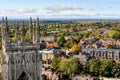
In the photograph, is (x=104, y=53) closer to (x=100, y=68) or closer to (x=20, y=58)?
(x=100, y=68)

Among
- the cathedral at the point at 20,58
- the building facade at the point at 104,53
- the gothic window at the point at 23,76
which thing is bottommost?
the building facade at the point at 104,53

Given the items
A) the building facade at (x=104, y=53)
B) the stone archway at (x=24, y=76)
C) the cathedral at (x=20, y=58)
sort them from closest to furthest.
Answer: the cathedral at (x=20, y=58) → the stone archway at (x=24, y=76) → the building facade at (x=104, y=53)

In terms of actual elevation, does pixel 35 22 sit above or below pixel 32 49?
above

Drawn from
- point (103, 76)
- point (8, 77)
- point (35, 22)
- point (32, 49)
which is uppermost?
point (35, 22)

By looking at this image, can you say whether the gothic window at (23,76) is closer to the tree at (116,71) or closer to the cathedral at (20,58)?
the cathedral at (20,58)

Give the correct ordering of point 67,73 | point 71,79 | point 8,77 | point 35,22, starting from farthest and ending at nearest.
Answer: point 67,73 → point 71,79 → point 35,22 → point 8,77

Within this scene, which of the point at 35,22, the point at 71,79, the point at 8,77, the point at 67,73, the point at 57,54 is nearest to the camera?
the point at 8,77

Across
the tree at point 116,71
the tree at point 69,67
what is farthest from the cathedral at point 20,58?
the tree at point 116,71

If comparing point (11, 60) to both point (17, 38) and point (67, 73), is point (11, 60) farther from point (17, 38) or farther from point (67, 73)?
point (67, 73)

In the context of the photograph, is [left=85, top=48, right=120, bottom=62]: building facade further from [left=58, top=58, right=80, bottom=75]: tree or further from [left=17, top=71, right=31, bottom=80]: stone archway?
[left=17, top=71, right=31, bottom=80]: stone archway

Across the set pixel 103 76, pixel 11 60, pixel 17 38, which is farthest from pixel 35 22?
pixel 103 76
